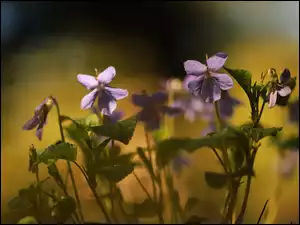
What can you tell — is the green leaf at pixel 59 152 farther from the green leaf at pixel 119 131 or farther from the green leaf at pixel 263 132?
the green leaf at pixel 263 132

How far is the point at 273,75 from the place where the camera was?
529 mm

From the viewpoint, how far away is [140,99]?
71 cm

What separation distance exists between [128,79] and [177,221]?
722mm

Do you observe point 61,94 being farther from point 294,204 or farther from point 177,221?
point 177,221

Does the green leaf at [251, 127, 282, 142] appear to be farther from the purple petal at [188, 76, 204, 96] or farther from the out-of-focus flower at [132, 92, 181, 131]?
the out-of-focus flower at [132, 92, 181, 131]

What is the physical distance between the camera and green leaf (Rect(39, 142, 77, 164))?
0.49m

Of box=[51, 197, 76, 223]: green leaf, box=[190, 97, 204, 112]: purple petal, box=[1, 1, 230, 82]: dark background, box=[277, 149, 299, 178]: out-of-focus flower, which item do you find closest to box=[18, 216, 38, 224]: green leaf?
box=[51, 197, 76, 223]: green leaf

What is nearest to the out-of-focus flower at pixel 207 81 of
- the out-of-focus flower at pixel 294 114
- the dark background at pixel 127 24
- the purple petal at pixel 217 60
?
the purple petal at pixel 217 60

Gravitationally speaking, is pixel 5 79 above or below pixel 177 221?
above

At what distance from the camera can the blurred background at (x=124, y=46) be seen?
1.31 m

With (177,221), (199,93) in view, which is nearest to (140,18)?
(177,221)

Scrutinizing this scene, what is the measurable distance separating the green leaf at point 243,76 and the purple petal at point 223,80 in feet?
0.05

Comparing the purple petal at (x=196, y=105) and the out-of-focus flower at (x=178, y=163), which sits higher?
the purple petal at (x=196, y=105)

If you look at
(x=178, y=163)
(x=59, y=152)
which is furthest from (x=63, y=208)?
(x=178, y=163)
